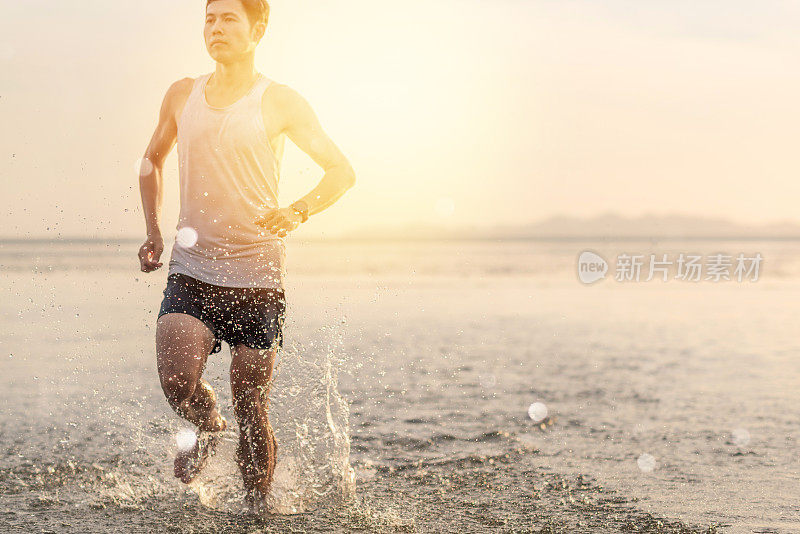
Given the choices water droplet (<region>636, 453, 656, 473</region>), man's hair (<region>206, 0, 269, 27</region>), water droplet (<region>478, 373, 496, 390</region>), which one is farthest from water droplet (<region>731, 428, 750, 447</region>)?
man's hair (<region>206, 0, 269, 27</region>)

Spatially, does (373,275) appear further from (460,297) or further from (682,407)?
(682,407)

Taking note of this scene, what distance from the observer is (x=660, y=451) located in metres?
5.43

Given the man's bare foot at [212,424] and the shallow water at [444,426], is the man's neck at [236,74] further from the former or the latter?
the shallow water at [444,426]

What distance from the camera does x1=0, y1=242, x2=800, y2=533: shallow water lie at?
13.6 ft

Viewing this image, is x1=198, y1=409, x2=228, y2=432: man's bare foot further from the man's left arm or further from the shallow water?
the man's left arm

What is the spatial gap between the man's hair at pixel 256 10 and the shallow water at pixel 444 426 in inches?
82.0

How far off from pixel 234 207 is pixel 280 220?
0.31 metres

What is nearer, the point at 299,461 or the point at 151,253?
Answer: the point at 151,253

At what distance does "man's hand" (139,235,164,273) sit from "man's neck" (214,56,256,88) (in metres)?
0.80

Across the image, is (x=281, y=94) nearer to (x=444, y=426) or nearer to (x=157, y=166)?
(x=157, y=166)

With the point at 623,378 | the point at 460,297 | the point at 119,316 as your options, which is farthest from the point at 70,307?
the point at 623,378

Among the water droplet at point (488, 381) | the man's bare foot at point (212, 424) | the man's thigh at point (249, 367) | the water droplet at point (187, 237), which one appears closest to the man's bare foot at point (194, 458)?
the man's bare foot at point (212, 424)

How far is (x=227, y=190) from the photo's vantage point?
3834mm

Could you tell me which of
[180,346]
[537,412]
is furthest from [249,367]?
[537,412]
